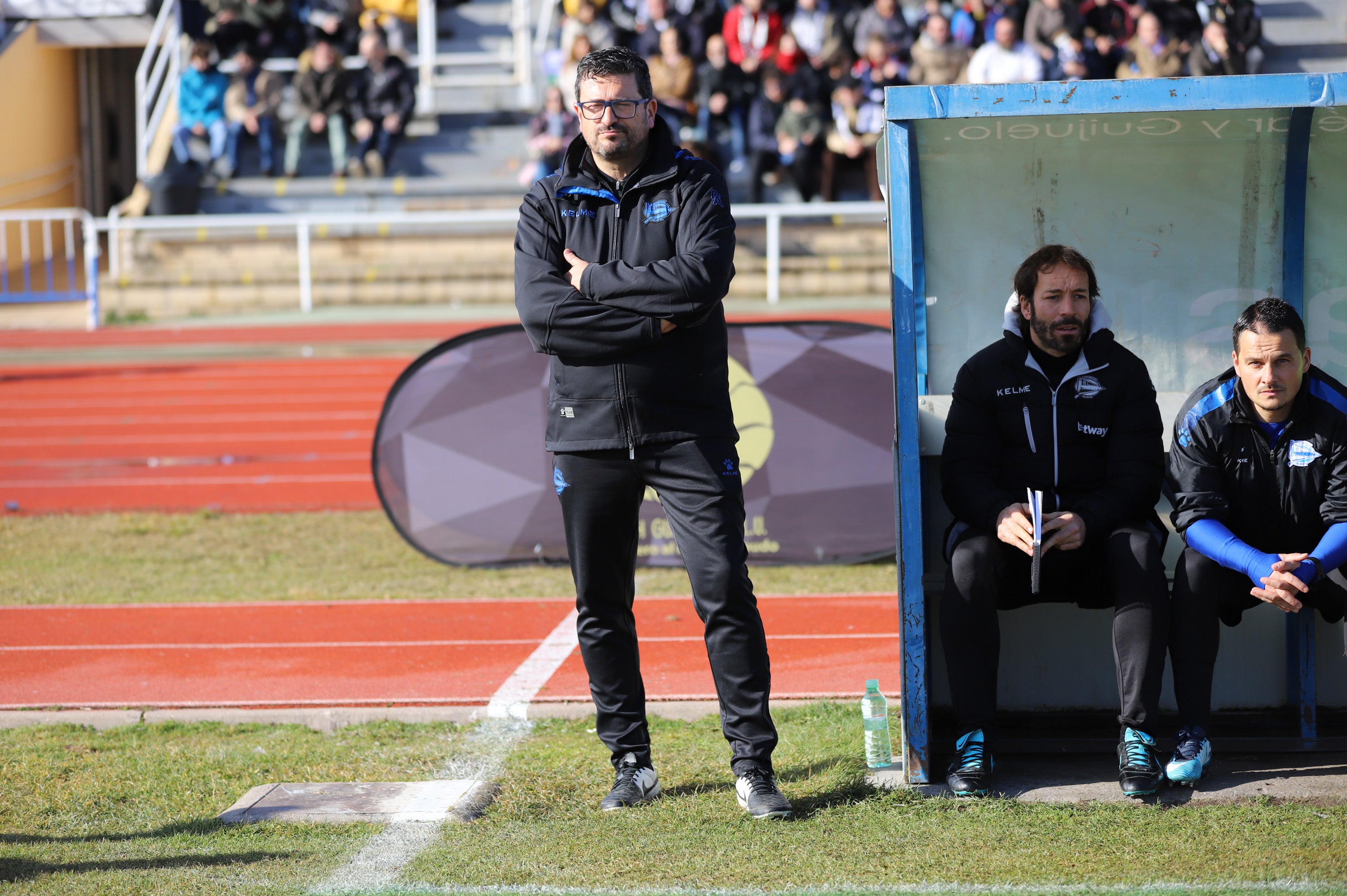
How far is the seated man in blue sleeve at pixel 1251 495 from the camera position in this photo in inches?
153

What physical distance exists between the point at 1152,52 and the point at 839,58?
3801 mm

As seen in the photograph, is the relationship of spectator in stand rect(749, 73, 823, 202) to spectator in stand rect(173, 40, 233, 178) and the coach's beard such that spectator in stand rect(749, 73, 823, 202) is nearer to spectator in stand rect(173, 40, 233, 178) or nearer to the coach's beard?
spectator in stand rect(173, 40, 233, 178)

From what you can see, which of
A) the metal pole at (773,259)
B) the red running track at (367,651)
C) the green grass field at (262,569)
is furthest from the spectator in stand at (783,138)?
the red running track at (367,651)

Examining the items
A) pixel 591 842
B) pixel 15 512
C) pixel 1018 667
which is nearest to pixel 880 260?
pixel 15 512

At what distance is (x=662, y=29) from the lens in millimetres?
17391

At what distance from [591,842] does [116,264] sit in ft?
50.5

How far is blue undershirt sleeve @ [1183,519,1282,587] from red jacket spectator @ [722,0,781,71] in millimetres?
14603

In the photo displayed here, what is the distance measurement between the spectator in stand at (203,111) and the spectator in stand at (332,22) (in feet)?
5.20

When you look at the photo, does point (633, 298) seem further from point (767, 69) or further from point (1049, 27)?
point (1049, 27)

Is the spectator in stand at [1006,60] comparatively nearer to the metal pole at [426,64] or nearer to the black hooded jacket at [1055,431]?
the metal pole at [426,64]

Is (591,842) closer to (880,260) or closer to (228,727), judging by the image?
(228,727)

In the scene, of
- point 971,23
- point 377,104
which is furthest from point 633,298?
point 377,104

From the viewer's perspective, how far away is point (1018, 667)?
4.54m

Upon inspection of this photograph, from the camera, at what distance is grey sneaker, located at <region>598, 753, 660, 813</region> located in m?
3.90
